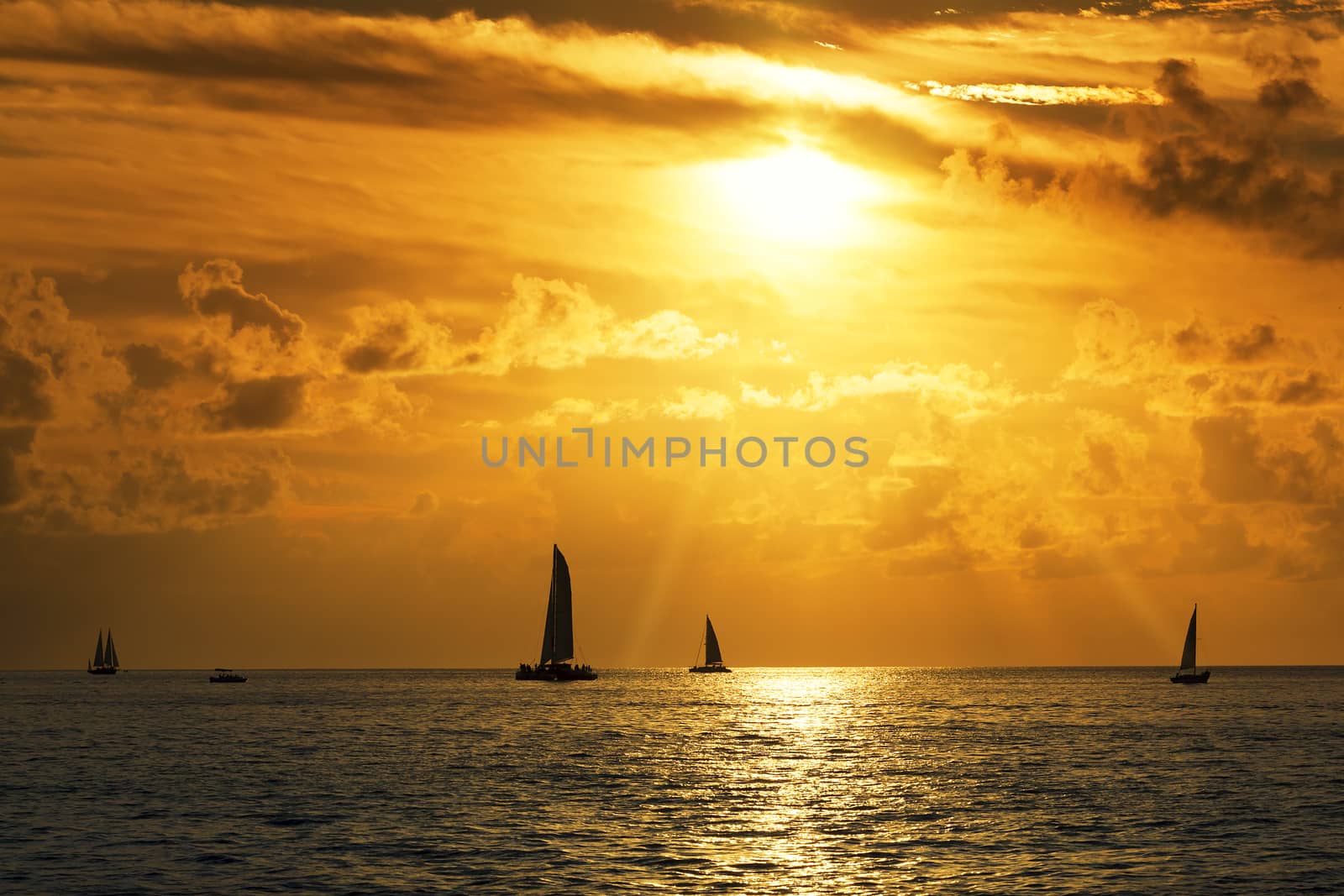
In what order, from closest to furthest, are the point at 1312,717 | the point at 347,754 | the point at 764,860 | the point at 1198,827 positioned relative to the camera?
1. the point at 764,860
2. the point at 1198,827
3. the point at 347,754
4. the point at 1312,717

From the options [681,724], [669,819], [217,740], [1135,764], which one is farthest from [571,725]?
[669,819]

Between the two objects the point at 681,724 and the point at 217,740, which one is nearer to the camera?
the point at 217,740

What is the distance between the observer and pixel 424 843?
68.4 meters

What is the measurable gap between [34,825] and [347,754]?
50.5 m

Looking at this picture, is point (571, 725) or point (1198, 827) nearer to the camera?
point (1198, 827)

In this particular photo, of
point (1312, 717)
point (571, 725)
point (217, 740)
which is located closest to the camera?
point (217, 740)

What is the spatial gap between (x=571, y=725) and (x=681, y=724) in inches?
617

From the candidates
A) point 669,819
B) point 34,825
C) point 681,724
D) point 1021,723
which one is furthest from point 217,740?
point 1021,723

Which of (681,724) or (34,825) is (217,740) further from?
(34,825)

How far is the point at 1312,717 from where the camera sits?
620 feet

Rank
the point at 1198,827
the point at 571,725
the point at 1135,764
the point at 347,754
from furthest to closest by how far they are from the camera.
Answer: the point at 571,725 < the point at 347,754 < the point at 1135,764 < the point at 1198,827

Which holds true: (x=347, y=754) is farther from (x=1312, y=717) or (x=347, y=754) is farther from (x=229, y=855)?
(x=1312, y=717)

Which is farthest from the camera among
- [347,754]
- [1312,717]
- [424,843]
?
[1312,717]

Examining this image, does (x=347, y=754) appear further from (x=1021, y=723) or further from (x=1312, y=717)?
(x=1312, y=717)
